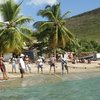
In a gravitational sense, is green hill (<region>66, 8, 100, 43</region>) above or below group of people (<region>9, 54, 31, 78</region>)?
above

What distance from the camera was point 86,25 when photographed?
6220 inches

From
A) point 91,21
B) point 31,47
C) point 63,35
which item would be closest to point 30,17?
point 63,35

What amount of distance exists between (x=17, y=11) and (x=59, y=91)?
2226 cm

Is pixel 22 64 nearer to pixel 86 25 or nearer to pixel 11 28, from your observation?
pixel 11 28

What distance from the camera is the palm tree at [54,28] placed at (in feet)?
165

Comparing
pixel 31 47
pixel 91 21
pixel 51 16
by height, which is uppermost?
pixel 91 21

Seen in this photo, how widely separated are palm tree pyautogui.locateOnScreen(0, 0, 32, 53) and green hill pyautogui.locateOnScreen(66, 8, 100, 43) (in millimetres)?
90986

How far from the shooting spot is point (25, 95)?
759 inches

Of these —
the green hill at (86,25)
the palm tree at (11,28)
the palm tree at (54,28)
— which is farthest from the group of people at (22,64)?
the green hill at (86,25)

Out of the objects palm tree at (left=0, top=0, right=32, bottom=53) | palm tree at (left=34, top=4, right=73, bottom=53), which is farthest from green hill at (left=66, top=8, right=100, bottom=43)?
palm tree at (left=0, top=0, right=32, bottom=53)

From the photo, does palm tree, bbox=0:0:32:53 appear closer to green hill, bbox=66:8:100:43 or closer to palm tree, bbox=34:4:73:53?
palm tree, bbox=34:4:73:53

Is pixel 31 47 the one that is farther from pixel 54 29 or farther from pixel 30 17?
pixel 30 17

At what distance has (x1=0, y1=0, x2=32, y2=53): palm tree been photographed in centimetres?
4094

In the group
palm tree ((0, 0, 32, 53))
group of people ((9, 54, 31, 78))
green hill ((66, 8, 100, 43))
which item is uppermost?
green hill ((66, 8, 100, 43))
